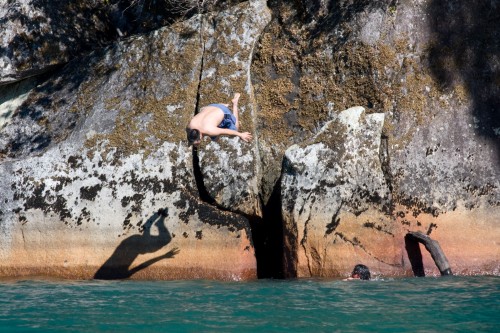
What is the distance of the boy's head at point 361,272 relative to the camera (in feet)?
39.0

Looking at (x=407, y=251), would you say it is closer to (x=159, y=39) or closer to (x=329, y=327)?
(x=329, y=327)

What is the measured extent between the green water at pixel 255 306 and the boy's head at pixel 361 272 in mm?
226

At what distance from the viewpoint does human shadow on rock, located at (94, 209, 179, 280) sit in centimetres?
1243

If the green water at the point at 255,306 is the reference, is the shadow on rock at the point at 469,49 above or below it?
above

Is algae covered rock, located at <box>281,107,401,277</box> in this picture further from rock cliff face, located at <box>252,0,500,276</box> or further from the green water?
the green water

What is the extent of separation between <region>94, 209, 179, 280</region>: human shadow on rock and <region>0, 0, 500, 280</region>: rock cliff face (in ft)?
0.07

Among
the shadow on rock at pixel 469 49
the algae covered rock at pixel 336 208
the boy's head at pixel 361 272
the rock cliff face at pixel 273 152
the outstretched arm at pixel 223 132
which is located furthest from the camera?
the shadow on rock at pixel 469 49

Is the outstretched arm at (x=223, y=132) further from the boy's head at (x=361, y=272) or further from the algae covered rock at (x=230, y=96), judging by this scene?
the boy's head at (x=361, y=272)

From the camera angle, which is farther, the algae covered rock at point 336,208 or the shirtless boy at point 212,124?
the algae covered rock at point 336,208

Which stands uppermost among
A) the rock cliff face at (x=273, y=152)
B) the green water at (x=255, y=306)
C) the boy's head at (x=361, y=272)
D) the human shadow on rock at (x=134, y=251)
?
the rock cliff face at (x=273, y=152)

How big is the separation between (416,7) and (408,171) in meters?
2.62

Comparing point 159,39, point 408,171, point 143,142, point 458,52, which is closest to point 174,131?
point 143,142

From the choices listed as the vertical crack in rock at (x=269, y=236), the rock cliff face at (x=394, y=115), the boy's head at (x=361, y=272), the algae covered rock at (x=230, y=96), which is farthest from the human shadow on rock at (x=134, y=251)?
the boy's head at (x=361, y=272)

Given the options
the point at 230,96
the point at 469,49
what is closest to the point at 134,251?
the point at 230,96
